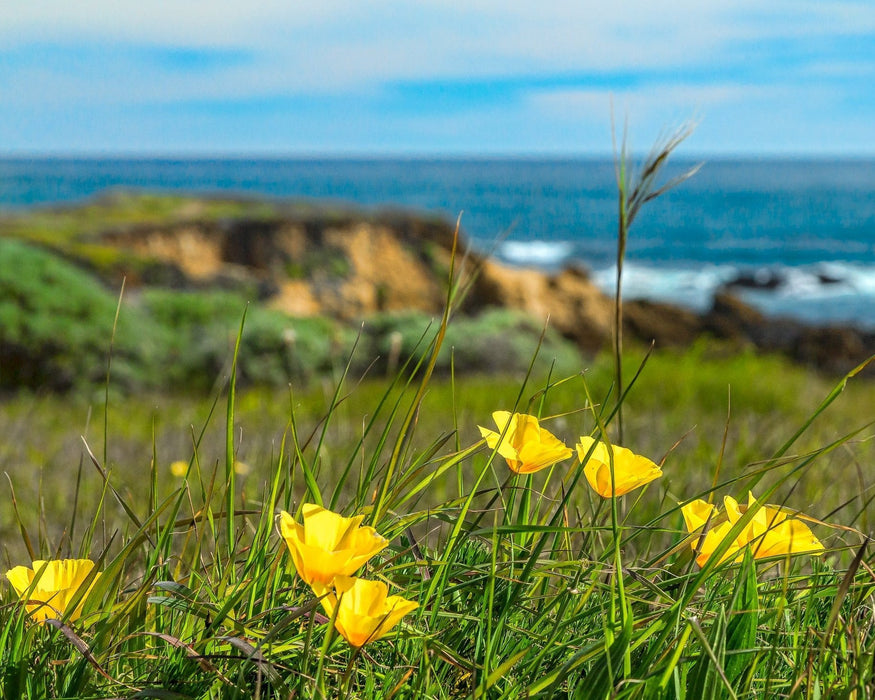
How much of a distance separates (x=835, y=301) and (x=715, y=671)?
3799 centimetres

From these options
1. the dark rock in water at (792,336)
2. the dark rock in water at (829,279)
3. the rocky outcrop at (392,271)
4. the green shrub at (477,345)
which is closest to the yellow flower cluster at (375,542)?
the green shrub at (477,345)

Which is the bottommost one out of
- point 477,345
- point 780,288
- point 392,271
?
point 780,288

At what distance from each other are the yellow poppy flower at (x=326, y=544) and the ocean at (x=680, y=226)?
4.85 metres

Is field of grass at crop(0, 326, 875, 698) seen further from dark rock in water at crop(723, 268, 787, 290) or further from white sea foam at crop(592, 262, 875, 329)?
dark rock in water at crop(723, 268, 787, 290)

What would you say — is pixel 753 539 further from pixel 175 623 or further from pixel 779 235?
pixel 779 235

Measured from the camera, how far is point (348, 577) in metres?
1.01

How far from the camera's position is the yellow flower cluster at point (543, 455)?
48.4 inches

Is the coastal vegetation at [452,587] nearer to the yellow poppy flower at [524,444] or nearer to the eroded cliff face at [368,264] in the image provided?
the yellow poppy flower at [524,444]

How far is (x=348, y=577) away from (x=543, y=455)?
0.36 metres

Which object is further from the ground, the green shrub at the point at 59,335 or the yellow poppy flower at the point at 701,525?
the yellow poppy flower at the point at 701,525

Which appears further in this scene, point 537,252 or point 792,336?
point 537,252

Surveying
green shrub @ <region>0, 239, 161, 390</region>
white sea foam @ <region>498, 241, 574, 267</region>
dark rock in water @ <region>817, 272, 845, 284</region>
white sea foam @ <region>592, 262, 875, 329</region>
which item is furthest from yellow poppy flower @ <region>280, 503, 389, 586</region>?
white sea foam @ <region>498, 241, 574, 267</region>

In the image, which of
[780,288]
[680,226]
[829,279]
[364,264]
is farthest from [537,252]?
[364,264]

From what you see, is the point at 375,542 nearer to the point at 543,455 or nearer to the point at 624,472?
the point at 543,455
